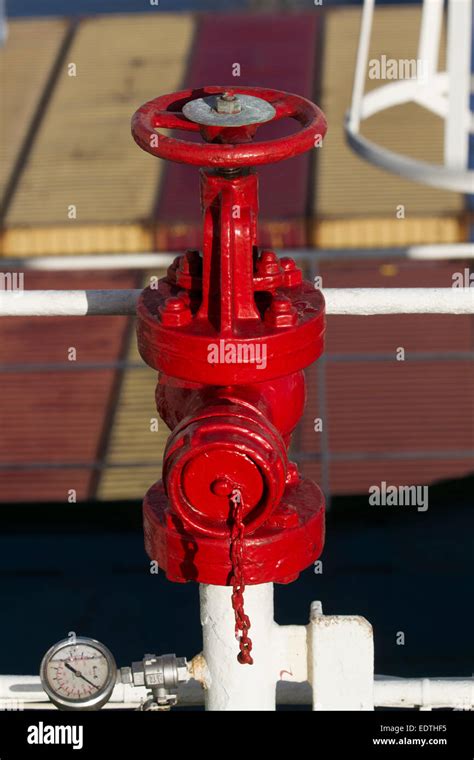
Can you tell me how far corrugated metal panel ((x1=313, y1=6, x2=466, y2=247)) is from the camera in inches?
558

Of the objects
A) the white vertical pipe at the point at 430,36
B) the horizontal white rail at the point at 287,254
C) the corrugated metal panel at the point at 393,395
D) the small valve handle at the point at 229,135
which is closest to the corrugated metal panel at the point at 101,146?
the corrugated metal panel at the point at 393,395

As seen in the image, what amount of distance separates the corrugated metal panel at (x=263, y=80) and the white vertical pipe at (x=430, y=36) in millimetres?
4565

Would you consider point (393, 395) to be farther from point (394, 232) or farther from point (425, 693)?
point (425, 693)

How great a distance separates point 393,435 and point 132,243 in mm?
4805

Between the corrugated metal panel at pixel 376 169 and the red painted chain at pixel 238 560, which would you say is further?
the corrugated metal panel at pixel 376 169

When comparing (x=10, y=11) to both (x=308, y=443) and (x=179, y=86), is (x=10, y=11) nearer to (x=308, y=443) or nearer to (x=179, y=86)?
(x=179, y=86)

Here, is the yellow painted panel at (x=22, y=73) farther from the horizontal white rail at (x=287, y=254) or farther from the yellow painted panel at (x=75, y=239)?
the horizontal white rail at (x=287, y=254)

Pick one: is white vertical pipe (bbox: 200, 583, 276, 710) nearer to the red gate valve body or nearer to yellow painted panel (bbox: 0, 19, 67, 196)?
the red gate valve body

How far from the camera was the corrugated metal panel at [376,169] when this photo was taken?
14.2 m

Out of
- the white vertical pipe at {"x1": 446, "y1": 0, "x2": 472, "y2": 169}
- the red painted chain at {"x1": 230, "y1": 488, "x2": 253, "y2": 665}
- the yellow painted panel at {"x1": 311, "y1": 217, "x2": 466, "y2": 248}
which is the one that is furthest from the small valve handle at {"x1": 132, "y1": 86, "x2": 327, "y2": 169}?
the yellow painted panel at {"x1": 311, "y1": 217, "x2": 466, "y2": 248}

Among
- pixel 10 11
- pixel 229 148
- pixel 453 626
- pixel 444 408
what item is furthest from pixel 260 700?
pixel 10 11

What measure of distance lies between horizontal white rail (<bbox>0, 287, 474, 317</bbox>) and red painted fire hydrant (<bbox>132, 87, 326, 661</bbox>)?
0.33m

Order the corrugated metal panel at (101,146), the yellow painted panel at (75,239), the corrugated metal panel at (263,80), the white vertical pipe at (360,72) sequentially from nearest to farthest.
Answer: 1. the white vertical pipe at (360,72)
2. the corrugated metal panel at (263,80)
3. the yellow painted panel at (75,239)
4. the corrugated metal panel at (101,146)

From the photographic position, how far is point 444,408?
38.0ft
